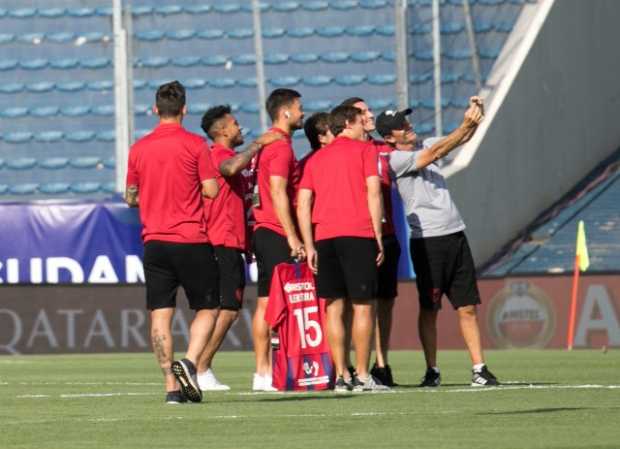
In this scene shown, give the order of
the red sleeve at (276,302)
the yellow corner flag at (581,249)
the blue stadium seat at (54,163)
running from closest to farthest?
the red sleeve at (276,302) → the yellow corner flag at (581,249) → the blue stadium seat at (54,163)

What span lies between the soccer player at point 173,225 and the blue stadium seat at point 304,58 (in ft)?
54.3

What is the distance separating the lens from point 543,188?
26.8 m

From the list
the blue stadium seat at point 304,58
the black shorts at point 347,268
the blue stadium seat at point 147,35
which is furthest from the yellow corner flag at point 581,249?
the black shorts at point 347,268

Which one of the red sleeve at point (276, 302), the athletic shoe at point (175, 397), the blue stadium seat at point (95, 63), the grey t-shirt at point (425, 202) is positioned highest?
the blue stadium seat at point (95, 63)

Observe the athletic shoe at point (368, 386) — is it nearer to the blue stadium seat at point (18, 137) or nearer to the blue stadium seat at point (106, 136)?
the blue stadium seat at point (106, 136)

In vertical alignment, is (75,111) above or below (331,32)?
below

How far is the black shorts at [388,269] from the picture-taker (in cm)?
1227

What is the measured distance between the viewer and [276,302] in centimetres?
1168

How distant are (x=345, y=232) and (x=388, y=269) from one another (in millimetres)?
848

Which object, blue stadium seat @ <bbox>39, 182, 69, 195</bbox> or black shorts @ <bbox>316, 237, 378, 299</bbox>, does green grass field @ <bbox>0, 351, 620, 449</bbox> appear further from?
blue stadium seat @ <bbox>39, 182, 69, 195</bbox>

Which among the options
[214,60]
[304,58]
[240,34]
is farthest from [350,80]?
[214,60]

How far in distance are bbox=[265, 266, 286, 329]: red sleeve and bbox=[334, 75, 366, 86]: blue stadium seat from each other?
48.9 ft

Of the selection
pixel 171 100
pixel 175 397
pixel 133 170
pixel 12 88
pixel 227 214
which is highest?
pixel 12 88

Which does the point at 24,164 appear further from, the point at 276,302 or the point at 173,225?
the point at 173,225
